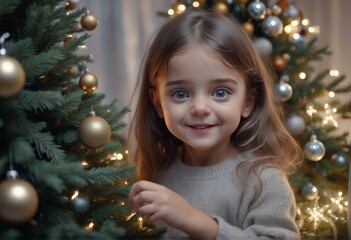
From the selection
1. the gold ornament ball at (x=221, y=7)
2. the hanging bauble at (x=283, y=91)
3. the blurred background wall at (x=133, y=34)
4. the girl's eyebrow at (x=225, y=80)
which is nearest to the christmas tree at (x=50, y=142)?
the girl's eyebrow at (x=225, y=80)

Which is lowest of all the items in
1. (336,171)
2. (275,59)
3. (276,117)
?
(336,171)

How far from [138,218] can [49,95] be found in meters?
0.40

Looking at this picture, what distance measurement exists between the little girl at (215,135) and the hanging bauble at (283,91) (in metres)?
0.31

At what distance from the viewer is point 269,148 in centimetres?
137

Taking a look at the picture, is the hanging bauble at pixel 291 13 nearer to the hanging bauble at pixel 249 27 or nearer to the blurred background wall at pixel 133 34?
the hanging bauble at pixel 249 27

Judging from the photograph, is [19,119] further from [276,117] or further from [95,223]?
[276,117]

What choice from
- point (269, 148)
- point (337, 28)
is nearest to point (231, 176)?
point (269, 148)

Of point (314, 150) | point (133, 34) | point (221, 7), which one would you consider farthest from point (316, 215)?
point (133, 34)

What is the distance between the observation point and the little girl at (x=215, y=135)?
1.12 m

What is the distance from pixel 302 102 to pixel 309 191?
0.37 m

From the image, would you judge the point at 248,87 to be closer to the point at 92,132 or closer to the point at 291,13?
the point at 92,132

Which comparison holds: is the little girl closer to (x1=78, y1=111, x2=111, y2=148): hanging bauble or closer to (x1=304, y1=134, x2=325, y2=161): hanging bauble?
(x1=78, y1=111, x2=111, y2=148): hanging bauble

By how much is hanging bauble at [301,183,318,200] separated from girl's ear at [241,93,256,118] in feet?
1.72

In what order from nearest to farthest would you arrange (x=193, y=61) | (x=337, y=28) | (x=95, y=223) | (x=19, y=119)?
(x=19, y=119) → (x=95, y=223) → (x=193, y=61) → (x=337, y=28)
